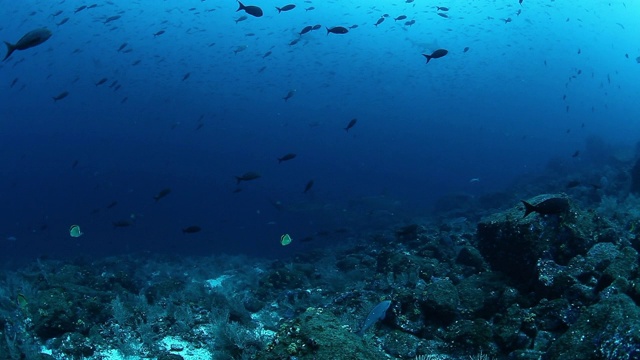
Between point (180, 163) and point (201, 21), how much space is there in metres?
46.1

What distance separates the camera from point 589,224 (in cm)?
733

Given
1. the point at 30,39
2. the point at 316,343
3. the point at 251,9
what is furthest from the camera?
the point at 251,9

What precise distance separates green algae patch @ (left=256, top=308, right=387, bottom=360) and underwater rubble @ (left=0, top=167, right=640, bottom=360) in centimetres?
1

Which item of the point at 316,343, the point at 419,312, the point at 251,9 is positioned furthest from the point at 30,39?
the point at 419,312

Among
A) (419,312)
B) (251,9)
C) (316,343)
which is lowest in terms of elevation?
(419,312)

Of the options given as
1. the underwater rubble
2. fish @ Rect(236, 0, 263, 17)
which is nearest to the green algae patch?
the underwater rubble

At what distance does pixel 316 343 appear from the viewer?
386cm

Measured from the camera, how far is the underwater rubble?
4.15 meters

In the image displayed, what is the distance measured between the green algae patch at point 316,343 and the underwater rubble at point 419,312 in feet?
0.04

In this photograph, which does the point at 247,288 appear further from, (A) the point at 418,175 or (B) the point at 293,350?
(A) the point at 418,175

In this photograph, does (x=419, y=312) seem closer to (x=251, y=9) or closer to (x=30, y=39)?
(x=30, y=39)

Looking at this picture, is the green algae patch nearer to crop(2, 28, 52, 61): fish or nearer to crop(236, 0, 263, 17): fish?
crop(2, 28, 52, 61): fish

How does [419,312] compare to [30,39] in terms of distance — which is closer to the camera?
[419,312]

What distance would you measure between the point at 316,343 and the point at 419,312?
314cm
